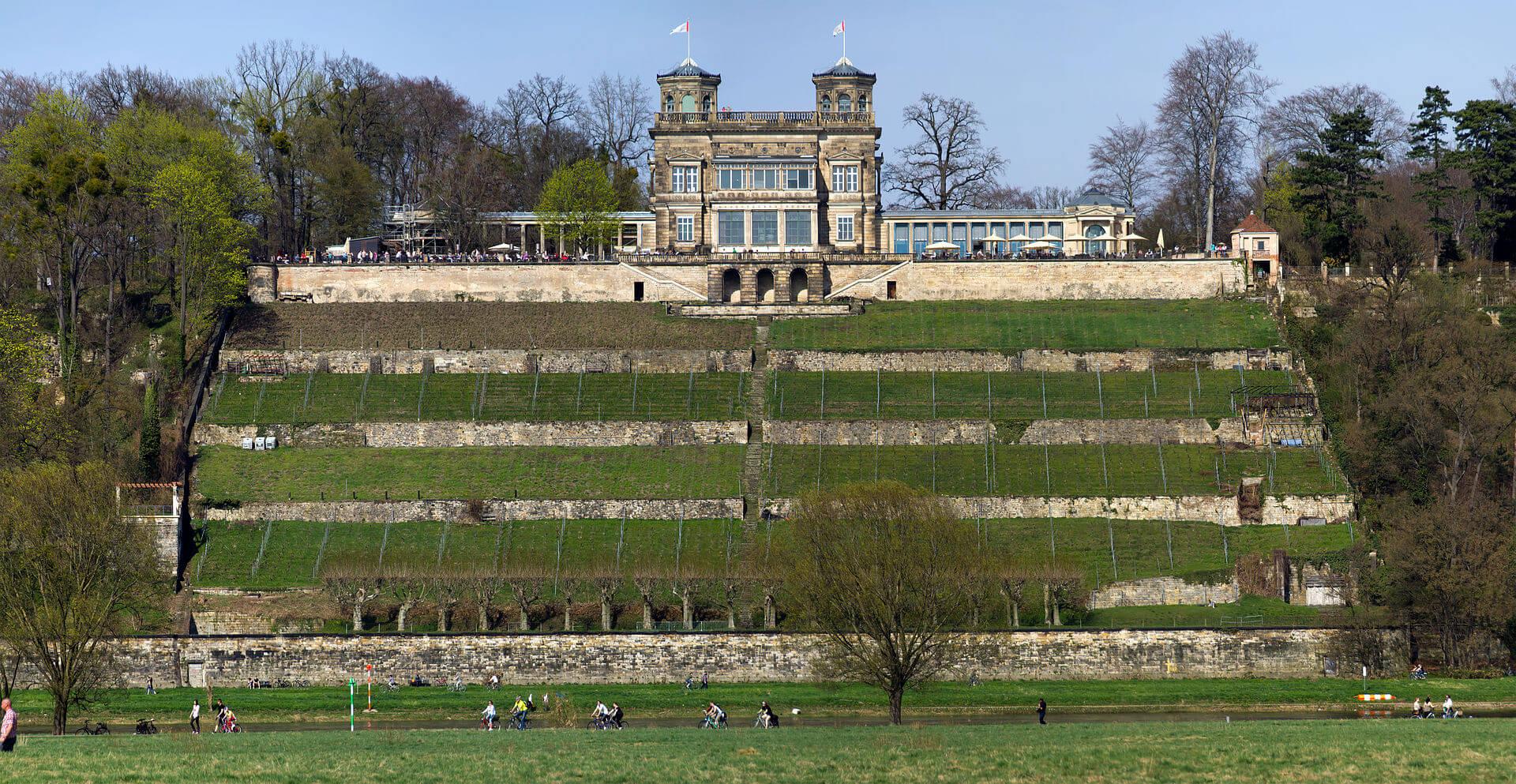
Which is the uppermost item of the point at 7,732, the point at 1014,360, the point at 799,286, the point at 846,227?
the point at 846,227

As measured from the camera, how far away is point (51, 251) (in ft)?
238

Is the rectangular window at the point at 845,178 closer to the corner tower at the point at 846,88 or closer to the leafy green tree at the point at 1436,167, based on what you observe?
the corner tower at the point at 846,88

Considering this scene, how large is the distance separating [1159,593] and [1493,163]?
134 ft

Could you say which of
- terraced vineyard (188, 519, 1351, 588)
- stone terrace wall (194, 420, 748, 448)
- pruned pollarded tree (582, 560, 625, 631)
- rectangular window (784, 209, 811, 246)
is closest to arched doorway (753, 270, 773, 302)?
rectangular window (784, 209, 811, 246)

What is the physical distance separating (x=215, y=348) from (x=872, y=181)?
4012cm

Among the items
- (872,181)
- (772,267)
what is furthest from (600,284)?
(872,181)

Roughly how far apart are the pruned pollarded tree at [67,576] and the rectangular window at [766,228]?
157 feet

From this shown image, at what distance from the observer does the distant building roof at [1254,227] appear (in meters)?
84.2

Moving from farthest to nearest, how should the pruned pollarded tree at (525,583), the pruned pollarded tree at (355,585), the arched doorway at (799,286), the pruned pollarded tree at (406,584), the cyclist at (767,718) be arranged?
the arched doorway at (799,286) → the pruned pollarded tree at (406,584) → the pruned pollarded tree at (355,585) → the pruned pollarded tree at (525,583) → the cyclist at (767,718)

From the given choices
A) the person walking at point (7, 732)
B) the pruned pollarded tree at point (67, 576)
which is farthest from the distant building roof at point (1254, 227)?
the person walking at point (7, 732)

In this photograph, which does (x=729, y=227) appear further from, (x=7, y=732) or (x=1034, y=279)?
(x=7, y=732)

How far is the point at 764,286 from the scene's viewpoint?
286 feet

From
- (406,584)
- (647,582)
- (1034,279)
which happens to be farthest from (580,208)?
(647,582)

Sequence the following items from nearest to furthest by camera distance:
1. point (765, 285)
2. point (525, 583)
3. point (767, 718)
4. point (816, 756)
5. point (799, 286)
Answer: point (816, 756), point (767, 718), point (525, 583), point (799, 286), point (765, 285)
